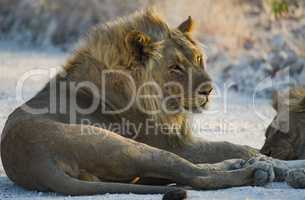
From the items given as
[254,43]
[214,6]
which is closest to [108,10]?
[214,6]

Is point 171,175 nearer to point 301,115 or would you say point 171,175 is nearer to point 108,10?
point 301,115

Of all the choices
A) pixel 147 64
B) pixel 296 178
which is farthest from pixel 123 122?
pixel 296 178

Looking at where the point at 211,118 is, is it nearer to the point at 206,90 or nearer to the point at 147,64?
the point at 206,90

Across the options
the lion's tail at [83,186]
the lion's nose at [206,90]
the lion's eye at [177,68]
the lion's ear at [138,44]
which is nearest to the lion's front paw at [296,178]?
the lion's tail at [83,186]

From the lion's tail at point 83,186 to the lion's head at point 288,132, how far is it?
1768mm

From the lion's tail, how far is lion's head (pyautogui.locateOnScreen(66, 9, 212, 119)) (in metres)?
0.86

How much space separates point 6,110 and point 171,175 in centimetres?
446

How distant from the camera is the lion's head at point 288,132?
23.2ft

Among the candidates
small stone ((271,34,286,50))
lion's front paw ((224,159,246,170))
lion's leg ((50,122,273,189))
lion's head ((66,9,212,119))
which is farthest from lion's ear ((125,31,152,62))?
small stone ((271,34,286,50))

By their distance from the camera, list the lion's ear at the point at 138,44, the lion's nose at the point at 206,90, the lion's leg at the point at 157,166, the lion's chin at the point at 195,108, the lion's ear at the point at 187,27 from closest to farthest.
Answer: the lion's leg at the point at 157,166 < the lion's ear at the point at 138,44 < the lion's nose at the point at 206,90 < the lion's chin at the point at 195,108 < the lion's ear at the point at 187,27

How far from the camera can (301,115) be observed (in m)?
7.21

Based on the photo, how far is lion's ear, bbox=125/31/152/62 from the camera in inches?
247

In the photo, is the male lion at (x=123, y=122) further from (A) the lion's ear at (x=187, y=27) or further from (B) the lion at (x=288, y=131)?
(B) the lion at (x=288, y=131)

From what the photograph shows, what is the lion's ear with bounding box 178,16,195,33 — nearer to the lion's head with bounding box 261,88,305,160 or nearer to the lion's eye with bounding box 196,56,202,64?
the lion's eye with bounding box 196,56,202,64
